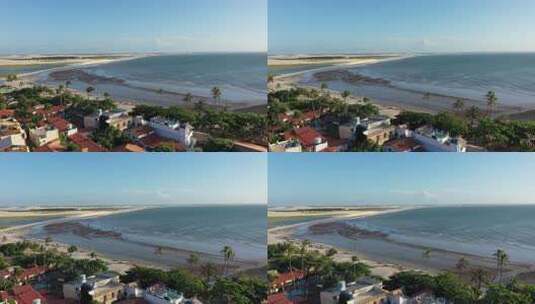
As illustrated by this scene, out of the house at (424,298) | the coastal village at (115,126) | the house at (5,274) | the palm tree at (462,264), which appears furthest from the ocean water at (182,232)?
the palm tree at (462,264)

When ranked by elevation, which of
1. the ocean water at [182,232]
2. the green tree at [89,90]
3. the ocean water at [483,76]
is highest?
the ocean water at [483,76]

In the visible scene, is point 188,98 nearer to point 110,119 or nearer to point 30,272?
point 110,119

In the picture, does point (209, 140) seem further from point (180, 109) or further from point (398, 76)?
point (398, 76)

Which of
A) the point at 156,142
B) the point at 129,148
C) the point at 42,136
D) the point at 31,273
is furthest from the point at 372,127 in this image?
the point at 31,273

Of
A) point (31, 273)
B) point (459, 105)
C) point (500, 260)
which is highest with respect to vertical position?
point (459, 105)

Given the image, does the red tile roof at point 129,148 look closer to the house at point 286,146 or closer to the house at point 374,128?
the house at point 286,146

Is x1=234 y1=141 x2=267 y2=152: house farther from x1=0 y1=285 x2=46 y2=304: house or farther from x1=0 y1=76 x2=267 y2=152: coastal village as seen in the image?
x1=0 y1=285 x2=46 y2=304: house
